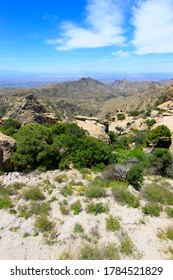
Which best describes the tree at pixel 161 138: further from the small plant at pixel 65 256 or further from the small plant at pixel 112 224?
the small plant at pixel 65 256

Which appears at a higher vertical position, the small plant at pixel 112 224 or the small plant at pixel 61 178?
the small plant at pixel 61 178

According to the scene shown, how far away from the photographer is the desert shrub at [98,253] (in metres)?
8.59

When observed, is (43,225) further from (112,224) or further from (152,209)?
(152,209)

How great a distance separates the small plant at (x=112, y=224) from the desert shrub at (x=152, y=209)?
83.8 inches

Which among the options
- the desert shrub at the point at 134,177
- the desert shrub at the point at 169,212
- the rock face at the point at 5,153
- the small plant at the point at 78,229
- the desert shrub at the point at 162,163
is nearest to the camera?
the small plant at the point at 78,229

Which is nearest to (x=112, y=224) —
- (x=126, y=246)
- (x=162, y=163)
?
(x=126, y=246)

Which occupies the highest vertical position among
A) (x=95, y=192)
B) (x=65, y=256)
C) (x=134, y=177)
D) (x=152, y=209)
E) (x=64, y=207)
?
(x=134, y=177)

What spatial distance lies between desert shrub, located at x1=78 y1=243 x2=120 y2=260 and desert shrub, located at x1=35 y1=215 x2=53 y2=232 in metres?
2.30

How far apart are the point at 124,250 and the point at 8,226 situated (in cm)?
630

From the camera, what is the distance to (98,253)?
8688 mm

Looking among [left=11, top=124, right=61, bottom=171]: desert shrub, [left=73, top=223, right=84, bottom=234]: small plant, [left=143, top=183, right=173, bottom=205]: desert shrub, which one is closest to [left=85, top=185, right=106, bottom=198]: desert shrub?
[left=73, top=223, right=84, bottom=234]: small plant

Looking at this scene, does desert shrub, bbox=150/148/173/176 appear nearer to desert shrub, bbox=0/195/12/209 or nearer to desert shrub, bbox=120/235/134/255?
desert shrub, bbox=120/235/134/255

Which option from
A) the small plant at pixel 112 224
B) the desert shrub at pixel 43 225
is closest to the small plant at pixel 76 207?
the desert shrub at pixel 43 225

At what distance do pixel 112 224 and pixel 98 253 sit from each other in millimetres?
2123
